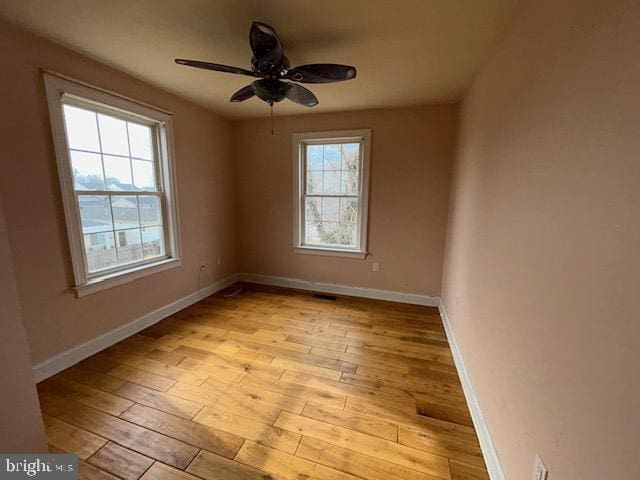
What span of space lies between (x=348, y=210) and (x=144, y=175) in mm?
2353

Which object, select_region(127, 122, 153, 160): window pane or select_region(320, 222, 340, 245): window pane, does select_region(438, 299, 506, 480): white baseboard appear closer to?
select_region(320, 222, 340, 245): window pane

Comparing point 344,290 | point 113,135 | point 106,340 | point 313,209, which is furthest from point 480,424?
point 113,135

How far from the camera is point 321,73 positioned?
5.33ft

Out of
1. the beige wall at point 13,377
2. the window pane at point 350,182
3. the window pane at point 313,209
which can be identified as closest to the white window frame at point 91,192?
the beige wall at point 13,377

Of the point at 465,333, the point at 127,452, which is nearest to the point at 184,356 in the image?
the point at 127,452

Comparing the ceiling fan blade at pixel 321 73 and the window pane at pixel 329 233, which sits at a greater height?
the ceiling fan blade at pixel 321 73

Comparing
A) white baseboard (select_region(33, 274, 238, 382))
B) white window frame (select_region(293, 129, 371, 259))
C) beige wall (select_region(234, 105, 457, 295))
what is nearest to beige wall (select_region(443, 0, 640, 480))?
beige wall (select_region(234, 105, 457, 295))

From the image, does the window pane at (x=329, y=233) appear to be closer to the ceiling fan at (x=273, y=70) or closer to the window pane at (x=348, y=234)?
the window pane at (x=348, y=234)

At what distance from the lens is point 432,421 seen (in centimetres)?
160

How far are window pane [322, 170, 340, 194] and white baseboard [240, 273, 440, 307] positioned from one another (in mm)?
1321

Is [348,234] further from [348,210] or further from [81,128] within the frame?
[81,128]

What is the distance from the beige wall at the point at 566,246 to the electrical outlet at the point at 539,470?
0.10 ft

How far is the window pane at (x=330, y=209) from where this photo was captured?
3570 mm

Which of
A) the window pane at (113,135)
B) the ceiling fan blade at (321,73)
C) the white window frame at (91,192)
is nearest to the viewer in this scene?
the ceiling fan blade at (321,73)
